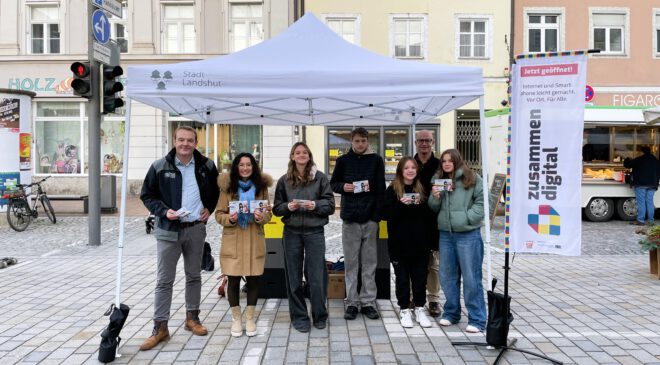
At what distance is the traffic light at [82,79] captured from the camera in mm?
8858

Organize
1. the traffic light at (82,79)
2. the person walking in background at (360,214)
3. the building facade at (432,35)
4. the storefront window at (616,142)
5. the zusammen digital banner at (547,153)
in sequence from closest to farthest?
1. the zusammen digital banner at (547,153)
2. the person walking in background at (360,214)
3. the traffic light at (82,79)
4. the storefront window at (616,142)
5. the building facade at (432,35)

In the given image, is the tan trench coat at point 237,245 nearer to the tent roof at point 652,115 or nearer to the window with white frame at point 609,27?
the tent roof at point 652,115

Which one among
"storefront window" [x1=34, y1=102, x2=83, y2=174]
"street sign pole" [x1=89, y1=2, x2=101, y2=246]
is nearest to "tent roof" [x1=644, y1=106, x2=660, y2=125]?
"street sign pole" [x1=89, y1=2, x2=101, y2=246]

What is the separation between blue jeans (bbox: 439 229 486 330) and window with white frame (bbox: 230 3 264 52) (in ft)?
49.3

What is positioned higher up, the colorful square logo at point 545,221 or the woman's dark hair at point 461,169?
the woman's dark hair at point 461,169

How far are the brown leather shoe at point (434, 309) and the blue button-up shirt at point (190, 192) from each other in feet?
8.37

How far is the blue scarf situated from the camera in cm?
472

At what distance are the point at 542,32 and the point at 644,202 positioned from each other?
8810 millimetres

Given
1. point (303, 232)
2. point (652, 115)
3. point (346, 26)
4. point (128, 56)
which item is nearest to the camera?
point (303, 232)

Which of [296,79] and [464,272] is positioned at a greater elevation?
[296,79]

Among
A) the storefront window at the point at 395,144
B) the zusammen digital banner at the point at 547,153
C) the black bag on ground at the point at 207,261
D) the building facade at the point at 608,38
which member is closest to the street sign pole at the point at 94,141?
the black bag on ground at the point at 207,261

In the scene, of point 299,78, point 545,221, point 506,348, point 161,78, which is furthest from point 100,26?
point 506,348

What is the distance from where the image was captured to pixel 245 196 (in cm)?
478

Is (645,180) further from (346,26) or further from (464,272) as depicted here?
(346,26)
